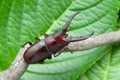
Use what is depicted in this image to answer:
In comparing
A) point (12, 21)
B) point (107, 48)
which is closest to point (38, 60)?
point (12, 21)

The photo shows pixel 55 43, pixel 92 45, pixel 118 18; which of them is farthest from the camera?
pixel 118 18

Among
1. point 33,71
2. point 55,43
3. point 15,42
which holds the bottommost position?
point 33,71

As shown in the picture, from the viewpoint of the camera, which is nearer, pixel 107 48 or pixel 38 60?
pixel 38 60

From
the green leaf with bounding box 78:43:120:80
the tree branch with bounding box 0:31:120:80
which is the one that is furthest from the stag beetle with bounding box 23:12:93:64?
the green leaf with bounding box 78:43:120:80

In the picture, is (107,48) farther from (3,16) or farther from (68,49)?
(3,16)

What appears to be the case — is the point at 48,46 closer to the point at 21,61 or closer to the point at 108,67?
the point at 21,61

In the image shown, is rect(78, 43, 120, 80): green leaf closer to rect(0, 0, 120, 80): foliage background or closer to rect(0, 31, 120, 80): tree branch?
rect(0, 0, 120, 80): foliage background
